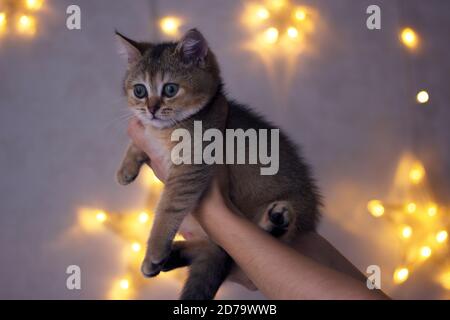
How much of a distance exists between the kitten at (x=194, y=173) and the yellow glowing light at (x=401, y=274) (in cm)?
100

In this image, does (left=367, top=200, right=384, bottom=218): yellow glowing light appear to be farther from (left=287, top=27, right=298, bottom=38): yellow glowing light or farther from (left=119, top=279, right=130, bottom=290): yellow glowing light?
(left=119, top=279, right=130, bottom=290): yellow glowing light

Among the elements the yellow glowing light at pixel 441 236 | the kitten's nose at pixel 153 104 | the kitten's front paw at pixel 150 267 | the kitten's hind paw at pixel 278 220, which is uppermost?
the kitten's nose at pixel 153 104

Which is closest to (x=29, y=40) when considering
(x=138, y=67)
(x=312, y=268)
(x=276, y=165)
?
(x=138, y=67)

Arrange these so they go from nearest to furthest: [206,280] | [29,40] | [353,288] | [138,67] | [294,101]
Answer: [353,288]
[206,280]
[138,67]
[29,40]
[294,101]

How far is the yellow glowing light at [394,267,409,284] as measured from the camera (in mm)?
1955

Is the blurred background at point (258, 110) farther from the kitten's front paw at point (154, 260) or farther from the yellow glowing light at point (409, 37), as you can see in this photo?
the kitten's front paw at point (154, 260)

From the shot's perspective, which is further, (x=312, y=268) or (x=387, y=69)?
(x=387, y=69)

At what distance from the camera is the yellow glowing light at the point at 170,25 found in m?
1.82

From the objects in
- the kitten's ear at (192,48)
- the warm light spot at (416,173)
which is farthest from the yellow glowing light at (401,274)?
the kitten's ear at (192,48)

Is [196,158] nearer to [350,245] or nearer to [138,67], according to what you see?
[138,67]

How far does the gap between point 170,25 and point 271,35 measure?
47 cm

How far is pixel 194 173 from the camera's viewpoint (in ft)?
3.43

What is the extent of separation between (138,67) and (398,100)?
4.50ft

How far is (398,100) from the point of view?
6.46 feet
